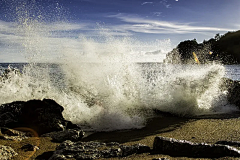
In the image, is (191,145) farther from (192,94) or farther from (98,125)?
(192,94)

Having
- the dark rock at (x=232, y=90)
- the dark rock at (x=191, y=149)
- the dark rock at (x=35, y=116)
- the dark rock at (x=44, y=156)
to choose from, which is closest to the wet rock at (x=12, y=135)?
the dark rock at (x=35, y=116)

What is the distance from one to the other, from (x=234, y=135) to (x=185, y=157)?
2.43 m

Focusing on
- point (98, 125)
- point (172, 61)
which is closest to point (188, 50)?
point (172, 61)

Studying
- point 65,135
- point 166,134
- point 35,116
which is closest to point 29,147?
point 65,135

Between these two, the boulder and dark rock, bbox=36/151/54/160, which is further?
the boulder

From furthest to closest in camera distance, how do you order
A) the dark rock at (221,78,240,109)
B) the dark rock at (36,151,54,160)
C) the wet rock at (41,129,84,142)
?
the dark rock at (221,78,240,109) → the wet rock at (41,129,84,142) → the dark rock at (36,151,54,160)

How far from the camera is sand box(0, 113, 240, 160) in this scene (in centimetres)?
520

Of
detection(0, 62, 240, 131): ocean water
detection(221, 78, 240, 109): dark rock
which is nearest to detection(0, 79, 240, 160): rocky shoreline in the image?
detection(0, 62, 240, 131): ocean water

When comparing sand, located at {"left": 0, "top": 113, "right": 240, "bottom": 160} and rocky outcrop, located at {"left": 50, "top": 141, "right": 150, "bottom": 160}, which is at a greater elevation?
rocky outcrop, located at {"left": 50, "top": 141, "right": 150, "bottom": 160}

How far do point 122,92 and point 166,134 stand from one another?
14.0 feet

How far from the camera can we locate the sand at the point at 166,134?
17.1ft

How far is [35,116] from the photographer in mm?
6938

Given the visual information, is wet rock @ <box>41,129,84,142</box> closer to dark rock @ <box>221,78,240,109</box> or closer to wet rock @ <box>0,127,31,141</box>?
wet rock @ <box>0,127,31,141</box>

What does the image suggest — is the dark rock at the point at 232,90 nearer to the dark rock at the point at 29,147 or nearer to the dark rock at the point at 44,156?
the dark rock at the point at 44,156
